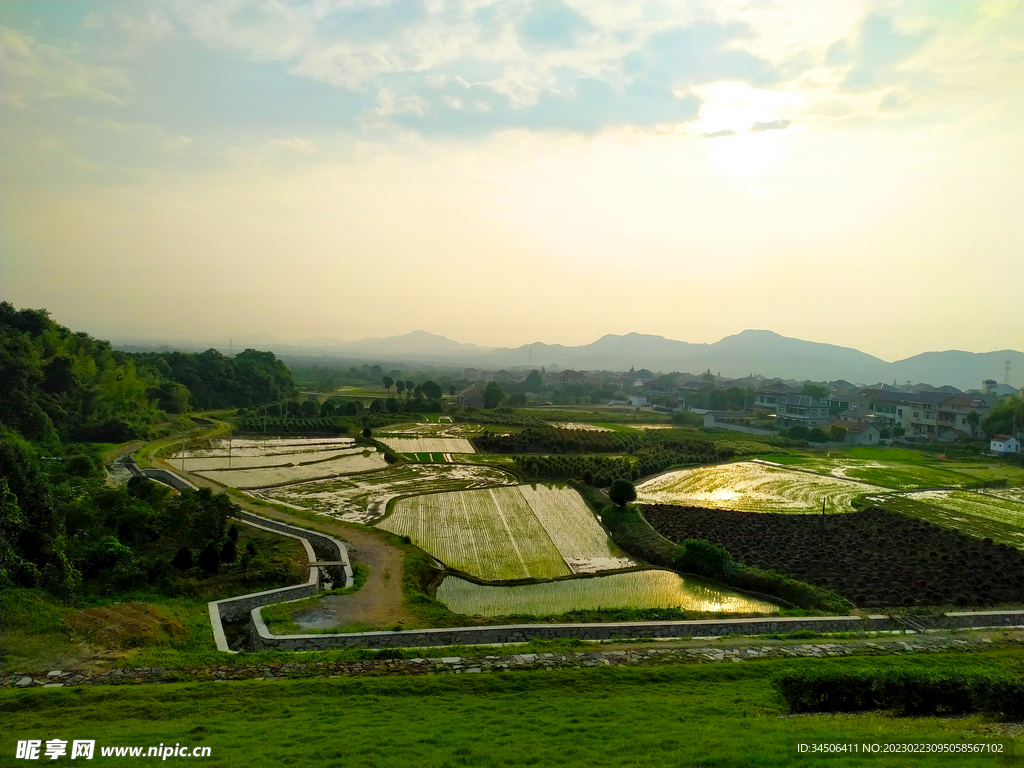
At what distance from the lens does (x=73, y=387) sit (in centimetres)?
3438

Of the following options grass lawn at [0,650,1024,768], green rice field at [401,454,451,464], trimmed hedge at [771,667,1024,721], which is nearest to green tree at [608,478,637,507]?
green rice field at [401,454,451,464]

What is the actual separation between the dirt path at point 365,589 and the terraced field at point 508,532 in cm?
153

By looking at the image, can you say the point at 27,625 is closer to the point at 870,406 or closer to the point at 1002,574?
the point at 1002,574

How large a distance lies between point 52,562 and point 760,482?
91.3 ft

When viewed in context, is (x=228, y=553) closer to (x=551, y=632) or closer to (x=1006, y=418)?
(x=551, y=632)

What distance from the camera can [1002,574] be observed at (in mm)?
16641

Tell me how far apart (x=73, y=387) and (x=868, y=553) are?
124ft

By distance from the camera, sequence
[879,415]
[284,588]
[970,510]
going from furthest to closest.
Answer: [879,415], [970,510], [284,588]

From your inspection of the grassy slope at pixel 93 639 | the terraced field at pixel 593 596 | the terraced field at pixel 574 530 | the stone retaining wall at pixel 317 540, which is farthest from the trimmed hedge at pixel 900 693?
the stone retaining wall at pixel 317 540

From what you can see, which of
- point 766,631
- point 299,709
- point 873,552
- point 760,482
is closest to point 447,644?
point 299,709

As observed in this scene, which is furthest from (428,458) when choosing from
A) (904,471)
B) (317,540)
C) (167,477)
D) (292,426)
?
(904,471)

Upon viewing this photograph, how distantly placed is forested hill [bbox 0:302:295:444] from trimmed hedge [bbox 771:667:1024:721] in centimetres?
3175

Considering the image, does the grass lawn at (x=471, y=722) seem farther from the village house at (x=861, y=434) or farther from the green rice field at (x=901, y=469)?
the village house at (x=861, y=434)

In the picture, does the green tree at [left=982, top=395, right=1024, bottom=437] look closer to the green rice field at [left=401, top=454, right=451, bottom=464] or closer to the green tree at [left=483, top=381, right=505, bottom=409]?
the green rice field at [left=401, top=454, right=451, bottom=464]
